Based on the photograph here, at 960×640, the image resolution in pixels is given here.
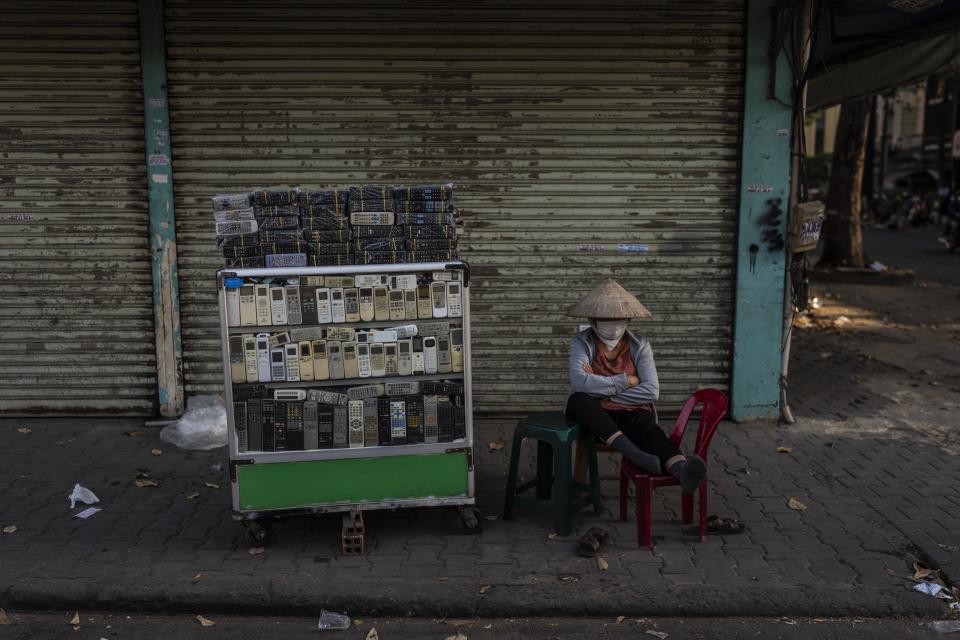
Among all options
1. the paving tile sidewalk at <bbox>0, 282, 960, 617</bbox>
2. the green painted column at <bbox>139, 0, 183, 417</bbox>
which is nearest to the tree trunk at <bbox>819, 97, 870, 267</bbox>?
the paving tile sidewalk at <bbox>0, 282, 960, 617</bbox>

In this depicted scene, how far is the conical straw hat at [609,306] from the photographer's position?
493cm

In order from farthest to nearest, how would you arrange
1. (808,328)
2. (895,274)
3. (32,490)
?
(895,274)
(808,328)
(32,490)

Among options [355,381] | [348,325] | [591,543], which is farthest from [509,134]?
[591,543]

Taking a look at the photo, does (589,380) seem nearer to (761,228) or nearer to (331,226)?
(331,226)

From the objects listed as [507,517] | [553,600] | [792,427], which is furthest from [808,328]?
[553,600]

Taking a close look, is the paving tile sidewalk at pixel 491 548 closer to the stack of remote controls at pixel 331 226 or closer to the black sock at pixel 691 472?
the black sock at pixel 691 472

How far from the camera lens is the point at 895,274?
51.5 feet

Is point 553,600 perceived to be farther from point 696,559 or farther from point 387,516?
point 387,516

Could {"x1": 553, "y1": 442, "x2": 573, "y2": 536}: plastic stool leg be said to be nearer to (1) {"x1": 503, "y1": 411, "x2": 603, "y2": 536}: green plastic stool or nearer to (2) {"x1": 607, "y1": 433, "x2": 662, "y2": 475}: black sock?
(1) {"x1": 503, "y1": 411, "x2": 603, "y2": 536}: green plastic stool

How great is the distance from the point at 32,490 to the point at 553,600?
3526 mm

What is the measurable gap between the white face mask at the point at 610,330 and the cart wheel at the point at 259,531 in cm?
215

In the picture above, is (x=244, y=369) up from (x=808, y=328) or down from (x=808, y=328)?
up

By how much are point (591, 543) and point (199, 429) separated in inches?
135

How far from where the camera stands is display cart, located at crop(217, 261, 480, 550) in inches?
172
